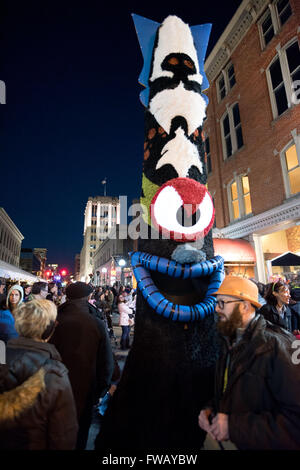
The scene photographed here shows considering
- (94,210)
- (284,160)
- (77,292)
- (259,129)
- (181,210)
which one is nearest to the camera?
(181,210)

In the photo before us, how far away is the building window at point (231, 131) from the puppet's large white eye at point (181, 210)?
12.8m

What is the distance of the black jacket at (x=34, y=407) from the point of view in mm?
1544

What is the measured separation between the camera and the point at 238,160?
1338cm

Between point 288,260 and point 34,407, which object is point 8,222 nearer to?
point 288,260

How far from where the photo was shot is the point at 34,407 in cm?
155

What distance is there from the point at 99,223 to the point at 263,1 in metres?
83.6

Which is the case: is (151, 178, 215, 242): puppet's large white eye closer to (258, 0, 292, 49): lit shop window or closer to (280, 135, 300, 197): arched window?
(280, 135, 300, 197): arched window

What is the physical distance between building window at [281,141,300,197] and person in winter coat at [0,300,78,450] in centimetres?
1131

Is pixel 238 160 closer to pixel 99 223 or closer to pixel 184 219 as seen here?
pixel 184 219

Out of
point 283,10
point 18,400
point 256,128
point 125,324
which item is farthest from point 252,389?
point 283,10

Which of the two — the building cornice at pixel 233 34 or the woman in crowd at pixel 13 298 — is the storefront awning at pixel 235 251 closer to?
the woman in crowd at pixel 13 298

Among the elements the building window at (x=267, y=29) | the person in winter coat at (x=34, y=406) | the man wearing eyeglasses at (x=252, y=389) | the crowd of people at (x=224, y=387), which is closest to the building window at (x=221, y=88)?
the building window at (x=267, y=29)

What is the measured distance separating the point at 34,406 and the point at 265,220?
1156 cm

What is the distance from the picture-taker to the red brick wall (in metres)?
10.6
